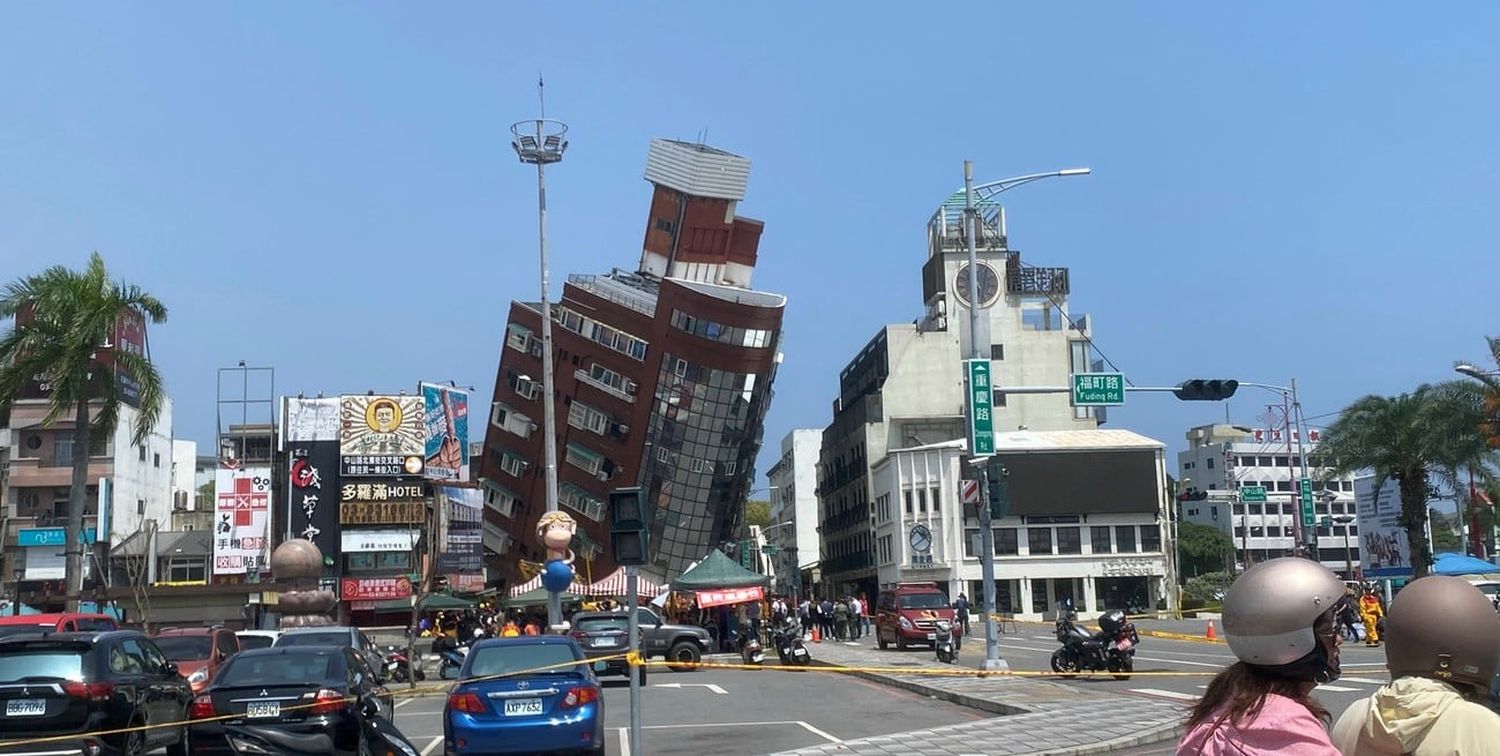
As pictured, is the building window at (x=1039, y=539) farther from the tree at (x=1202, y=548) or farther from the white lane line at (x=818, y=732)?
the white lane line at (x=818, y=732)

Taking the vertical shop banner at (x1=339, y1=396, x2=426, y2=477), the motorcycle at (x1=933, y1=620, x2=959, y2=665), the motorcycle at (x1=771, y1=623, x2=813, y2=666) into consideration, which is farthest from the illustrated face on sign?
the motorcycle at (x1=933, y1=620, x2=959, y2=665)

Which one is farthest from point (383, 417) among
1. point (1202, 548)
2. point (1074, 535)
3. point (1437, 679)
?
point (1437, 679)

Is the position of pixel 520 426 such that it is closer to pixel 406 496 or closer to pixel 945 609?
pixel 406 496

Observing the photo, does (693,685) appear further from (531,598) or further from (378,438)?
(378,438)

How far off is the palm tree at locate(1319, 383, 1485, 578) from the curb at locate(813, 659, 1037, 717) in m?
22.7

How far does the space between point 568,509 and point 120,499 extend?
2397 centimetres

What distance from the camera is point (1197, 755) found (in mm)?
3543

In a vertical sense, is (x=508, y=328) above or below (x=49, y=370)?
above

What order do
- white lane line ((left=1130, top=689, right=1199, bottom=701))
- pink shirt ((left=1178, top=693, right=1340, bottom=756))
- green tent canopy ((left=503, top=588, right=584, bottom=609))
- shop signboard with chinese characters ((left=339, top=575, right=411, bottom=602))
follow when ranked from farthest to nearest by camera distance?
1. shop signboard with chinese characters ((left=339, top=575, right=411, bottom=602))
2. green tent canopy ((left=503, top=588, right=584, bottom=609))
3. white lane line ((left=1130, top=689, right=1199, bottom=701))
4. pink shirt ((left=1178, top=693, right=1340, bottom=756))

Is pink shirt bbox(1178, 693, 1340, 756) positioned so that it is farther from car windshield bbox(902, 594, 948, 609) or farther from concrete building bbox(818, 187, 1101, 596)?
concrete building bbox(818, 187, 1101, 596)

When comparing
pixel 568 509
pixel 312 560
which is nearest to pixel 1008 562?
pixel 568 509

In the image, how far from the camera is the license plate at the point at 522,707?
1498 centimetres

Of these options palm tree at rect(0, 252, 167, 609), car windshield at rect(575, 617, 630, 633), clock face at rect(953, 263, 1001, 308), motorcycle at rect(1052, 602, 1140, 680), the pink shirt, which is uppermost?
clock face at rect(953, 263, 1001, 308)

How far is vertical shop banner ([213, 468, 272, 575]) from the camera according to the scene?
7338cm
